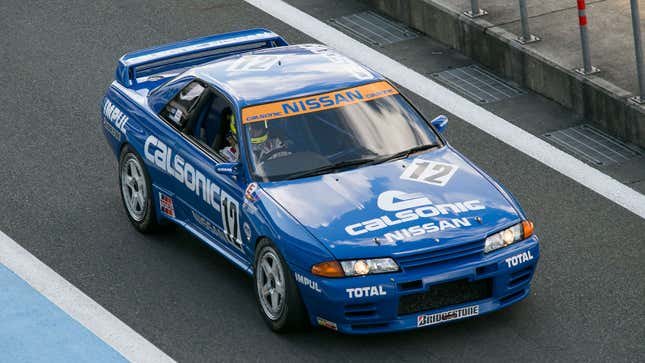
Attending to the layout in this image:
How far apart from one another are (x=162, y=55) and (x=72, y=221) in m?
1.56

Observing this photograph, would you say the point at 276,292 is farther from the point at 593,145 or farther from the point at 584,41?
the point at 584,41

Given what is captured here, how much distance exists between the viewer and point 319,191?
9961 mm

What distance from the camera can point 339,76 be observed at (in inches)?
429

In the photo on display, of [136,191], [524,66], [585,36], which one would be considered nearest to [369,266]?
Result: [136,191]

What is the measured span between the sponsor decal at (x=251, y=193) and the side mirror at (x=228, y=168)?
0.56 ft

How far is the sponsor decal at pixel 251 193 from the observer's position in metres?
10.0

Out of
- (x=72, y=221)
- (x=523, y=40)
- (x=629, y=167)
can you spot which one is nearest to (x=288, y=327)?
(x=72, y=221)

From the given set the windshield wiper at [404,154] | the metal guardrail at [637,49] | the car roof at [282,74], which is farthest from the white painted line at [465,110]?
the car roof at [282,74]

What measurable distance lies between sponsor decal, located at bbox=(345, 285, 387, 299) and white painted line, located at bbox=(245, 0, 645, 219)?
10.4ft

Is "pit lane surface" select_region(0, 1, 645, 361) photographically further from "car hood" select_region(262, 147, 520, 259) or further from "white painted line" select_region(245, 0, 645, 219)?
"car hood" select_region(262, 147, 520, 259)

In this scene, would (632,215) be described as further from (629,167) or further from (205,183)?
(205,183)

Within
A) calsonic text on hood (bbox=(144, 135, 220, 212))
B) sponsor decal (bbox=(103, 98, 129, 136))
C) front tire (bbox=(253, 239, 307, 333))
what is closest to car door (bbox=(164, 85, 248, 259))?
calsonic text on hood (bbox=(144, 135, 220, 212))

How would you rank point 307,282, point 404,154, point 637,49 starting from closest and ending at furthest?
point 307,282 < point 404,154 < point 637,49

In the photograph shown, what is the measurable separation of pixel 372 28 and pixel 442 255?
22.8ft
